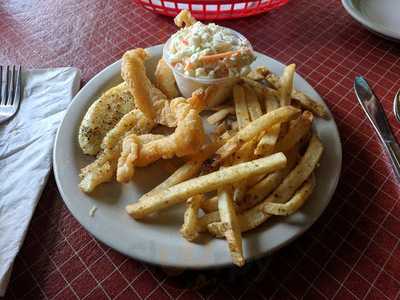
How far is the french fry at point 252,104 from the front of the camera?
3.90 ft

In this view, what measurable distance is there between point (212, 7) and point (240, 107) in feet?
2.79

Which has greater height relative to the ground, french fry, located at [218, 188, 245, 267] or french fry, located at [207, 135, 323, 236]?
french fry, located at [218, 188, 245, 267]

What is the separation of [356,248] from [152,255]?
0.63 m

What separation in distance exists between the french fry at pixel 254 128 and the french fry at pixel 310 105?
9.1 inches

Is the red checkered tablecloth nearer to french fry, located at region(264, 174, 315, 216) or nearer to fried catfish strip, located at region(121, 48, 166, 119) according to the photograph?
french fry, located at region(264, 174, 315, 216)

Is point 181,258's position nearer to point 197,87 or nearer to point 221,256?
point 221,256

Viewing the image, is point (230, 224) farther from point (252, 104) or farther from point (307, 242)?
point (252, 104)

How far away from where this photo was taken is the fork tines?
57.7 inches

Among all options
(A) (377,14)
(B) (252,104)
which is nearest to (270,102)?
(B) (252,104)

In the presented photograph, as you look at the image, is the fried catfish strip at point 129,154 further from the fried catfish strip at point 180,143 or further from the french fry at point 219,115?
the french fry at point 219,115

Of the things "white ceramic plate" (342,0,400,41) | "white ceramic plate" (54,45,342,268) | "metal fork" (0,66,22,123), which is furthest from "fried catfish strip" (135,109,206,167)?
"white ceramic plate" (342,0,400,41)

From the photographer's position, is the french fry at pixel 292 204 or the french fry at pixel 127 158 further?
the french fry at pixel 127 158

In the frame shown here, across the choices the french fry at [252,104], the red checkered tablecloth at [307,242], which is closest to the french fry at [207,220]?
the red checkered tablecloth at [307,242]

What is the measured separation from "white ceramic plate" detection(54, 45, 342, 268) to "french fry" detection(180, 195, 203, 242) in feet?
0.10
